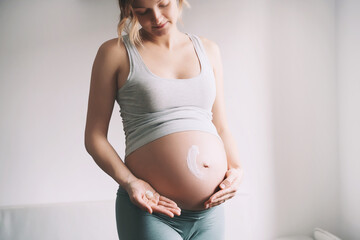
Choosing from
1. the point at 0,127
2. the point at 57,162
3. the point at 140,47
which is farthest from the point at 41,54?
the point at 140,47

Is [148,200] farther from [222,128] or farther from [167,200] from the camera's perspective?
[222,128]

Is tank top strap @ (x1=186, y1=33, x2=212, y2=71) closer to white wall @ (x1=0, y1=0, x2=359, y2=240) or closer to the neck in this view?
the neck

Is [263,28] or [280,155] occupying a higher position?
[263,28]

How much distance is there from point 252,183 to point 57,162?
1070 millimetres

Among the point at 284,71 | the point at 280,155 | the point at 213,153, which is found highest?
the point at 284,71

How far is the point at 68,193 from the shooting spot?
1786mm

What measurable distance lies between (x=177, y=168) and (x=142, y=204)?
131 millimetres

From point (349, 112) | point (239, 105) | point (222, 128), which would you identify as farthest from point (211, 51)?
point (349, 112)

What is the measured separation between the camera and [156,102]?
2.67 ft

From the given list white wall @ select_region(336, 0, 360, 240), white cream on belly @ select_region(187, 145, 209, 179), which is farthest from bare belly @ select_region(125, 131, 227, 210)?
white wall @ select_region(336, 0, 360, 240)

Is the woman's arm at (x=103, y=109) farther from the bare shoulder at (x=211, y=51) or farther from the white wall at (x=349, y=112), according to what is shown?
the white wall at (x=349, y=112)

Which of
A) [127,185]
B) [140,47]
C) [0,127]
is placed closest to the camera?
[127,185]

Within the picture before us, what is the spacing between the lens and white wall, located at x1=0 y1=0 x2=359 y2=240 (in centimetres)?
175

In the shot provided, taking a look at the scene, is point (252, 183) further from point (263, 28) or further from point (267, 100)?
point (263, 28)
